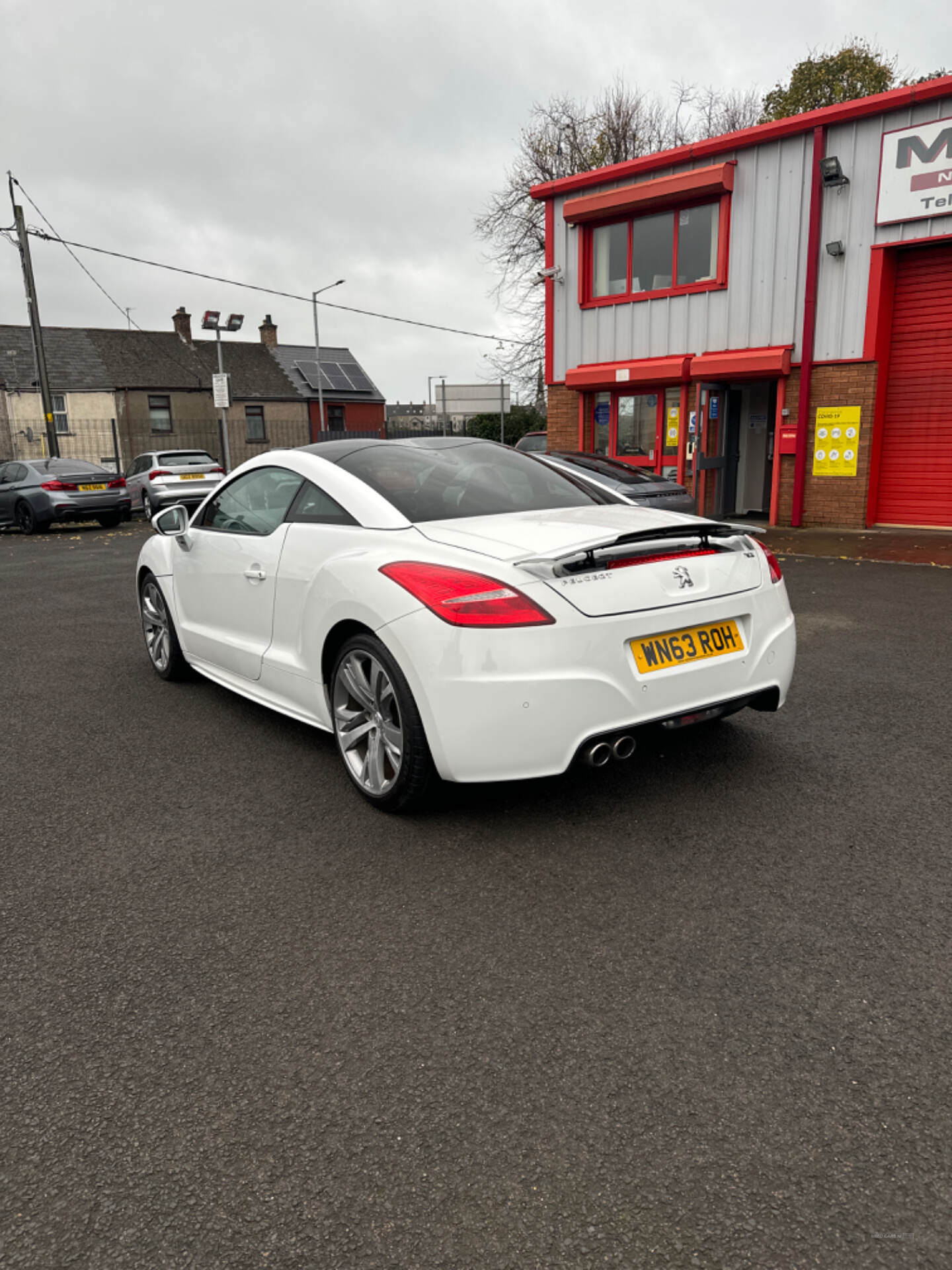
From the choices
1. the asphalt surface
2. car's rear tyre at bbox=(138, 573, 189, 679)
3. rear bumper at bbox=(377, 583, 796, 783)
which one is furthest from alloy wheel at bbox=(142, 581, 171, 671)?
rear bumper at bbox=(377, 583, 796, 783)

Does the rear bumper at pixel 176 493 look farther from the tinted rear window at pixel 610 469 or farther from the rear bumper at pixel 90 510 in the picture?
the tinted rear window at pixel 610 469

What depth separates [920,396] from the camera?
44.2 feet

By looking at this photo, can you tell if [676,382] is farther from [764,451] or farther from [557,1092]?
[557,1092]

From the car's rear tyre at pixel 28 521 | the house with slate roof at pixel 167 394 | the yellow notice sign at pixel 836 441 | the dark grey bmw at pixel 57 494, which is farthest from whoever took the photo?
the house with slate roof at pixel 167 394

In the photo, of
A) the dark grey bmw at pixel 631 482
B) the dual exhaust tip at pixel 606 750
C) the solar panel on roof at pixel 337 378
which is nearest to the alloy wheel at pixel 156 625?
the dual exhaust tip at pixel 606 750

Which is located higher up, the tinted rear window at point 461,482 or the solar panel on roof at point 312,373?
the solar panel on roof at point 312,373

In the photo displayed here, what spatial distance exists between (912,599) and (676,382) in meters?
8.24

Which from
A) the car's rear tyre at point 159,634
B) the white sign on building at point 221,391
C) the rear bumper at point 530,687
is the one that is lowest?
the car's rear tyre at point 159,634

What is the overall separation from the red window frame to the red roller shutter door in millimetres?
2698

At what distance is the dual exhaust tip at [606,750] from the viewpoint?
10.4 feet

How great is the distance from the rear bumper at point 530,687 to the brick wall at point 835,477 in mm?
11868

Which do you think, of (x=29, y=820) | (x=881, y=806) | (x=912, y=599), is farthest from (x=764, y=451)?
(x=29, y=820)

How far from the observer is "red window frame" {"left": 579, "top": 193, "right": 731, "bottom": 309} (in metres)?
14.7

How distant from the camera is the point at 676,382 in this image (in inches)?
613
